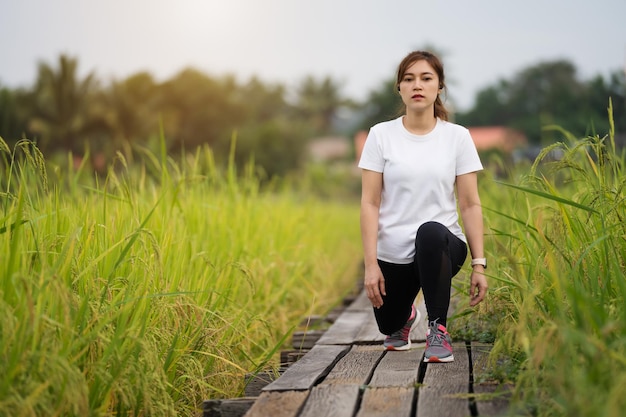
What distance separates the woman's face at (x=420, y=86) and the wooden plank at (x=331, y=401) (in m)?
1.29

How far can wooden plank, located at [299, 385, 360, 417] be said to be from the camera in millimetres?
2389

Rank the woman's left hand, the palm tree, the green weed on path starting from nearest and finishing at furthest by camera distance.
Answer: the green weed on path
the woman's left hand
the palm tree

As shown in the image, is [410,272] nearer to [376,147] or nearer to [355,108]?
[376,147]

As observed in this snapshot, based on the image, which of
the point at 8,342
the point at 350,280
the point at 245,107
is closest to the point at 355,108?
the point at 245,107

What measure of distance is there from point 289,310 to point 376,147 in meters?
2.41

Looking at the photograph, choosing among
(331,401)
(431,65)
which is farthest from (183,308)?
(431,65)

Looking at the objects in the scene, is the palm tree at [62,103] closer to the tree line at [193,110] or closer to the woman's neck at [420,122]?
→ the tree line at [193,110]

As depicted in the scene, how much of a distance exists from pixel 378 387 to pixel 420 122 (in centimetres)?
124

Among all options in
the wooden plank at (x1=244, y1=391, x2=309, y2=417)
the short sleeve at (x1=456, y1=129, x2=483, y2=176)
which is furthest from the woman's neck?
the wooden plank at (x1=244, y1=391, x2=309, y2=417)

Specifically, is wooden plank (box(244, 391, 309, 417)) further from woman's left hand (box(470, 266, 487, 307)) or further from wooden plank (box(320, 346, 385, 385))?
woman's left hand (box(470, 266, 487, 307))

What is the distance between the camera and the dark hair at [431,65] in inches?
131

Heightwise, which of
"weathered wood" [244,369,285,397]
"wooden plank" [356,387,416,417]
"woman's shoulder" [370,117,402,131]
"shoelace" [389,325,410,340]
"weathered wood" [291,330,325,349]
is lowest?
"weathered wood" [291,330,325,349]

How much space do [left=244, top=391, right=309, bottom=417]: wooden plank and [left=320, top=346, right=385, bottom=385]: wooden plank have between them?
21 centimetres

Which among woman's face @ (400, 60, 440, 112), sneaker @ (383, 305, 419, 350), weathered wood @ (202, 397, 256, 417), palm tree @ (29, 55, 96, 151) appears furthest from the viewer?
palm tree @ (29, 55, 96, 151)
